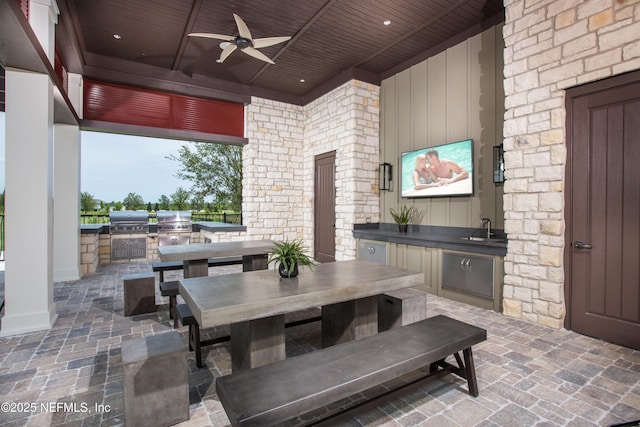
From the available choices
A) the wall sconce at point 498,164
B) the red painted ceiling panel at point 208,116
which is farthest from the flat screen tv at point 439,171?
the red painted ceiling panel at point 208,116

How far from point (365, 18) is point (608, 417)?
15.5 feet

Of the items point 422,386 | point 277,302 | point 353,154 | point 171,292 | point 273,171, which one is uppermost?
point 353,154

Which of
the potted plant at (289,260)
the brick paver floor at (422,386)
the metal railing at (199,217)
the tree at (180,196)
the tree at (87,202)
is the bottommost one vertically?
the brick paver floor at (422,386)

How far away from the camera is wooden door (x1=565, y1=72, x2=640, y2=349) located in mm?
2832

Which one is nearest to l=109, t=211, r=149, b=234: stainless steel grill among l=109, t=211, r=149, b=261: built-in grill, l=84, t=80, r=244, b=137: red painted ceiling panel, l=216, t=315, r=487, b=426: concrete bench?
l=109, t=211, r=149, b=261: built-in grill

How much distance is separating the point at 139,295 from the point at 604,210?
4908 millimetres

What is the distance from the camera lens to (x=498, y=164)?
409 centimetres

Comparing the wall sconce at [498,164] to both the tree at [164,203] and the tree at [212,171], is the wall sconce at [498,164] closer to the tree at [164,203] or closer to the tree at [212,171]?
the tree at [212,171]

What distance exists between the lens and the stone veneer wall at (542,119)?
2.97 metres

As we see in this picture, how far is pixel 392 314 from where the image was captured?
9.55 ft

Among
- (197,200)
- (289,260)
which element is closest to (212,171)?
(197,200)

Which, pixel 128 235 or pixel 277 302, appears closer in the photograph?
pixel 277 302

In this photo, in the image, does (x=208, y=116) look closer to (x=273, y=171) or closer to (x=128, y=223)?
(x=273, y=171)

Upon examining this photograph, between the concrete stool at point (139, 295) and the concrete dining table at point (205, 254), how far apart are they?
396 millimetres
